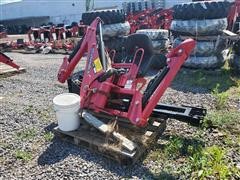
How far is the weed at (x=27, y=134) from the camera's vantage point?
4176 mm

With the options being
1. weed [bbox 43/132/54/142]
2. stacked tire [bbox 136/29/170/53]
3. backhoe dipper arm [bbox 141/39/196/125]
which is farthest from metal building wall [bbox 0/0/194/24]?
backhoe dipper arm [bbox 141/39/196/125]

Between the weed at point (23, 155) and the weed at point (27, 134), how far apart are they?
382mm

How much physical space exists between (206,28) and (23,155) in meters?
4.69

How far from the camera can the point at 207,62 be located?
22.2 ft

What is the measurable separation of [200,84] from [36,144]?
10.8 ft

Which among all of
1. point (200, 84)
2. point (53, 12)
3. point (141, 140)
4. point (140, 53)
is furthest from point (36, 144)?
point (53, 12)

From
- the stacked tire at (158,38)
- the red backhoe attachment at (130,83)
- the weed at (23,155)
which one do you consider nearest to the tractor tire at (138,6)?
the stacked tire at (158,38)

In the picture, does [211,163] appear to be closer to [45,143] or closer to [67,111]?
[67,111]

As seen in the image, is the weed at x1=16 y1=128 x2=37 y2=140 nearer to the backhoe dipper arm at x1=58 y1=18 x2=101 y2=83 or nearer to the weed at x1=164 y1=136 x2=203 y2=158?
the backhoe dipper arm at x1=58 y1=18 x2=101 y2=83

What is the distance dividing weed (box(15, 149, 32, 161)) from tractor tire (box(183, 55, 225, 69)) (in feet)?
14.2

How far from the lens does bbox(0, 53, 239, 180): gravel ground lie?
3.20 meters

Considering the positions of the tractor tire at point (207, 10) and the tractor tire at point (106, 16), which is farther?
the tractor tire at point (106, 16)

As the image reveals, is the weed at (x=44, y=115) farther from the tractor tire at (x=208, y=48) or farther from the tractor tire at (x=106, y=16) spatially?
the tractor tire at (x=106, y=16)

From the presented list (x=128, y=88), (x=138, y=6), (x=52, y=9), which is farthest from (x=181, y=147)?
(x=52, y=9)
